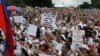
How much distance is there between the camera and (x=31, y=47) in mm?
15312

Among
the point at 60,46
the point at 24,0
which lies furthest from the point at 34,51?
the point at 24,0

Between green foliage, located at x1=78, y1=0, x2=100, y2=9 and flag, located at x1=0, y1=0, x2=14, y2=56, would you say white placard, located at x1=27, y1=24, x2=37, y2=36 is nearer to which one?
flag, located at x1=0, y1=0, x2=14, y2=56

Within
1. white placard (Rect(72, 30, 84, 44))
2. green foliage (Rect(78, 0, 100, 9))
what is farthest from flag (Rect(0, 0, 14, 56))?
green foliage (Rect(78, 0, 100, 9))

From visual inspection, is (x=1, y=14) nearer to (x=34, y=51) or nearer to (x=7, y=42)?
(x=7, y=42)

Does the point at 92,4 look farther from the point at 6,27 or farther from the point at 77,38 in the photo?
the point at 6,27

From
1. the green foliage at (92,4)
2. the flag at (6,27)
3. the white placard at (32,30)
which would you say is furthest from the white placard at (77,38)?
the green foliage at (92,4)

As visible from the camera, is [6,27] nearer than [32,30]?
Yes

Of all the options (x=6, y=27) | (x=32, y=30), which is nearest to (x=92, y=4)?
(x=32, y=30)

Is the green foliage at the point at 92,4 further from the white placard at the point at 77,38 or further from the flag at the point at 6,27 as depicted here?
the flag at the point at 6,27

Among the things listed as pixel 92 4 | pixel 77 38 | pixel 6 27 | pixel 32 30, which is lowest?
pixel 6 27

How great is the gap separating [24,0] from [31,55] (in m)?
77.8

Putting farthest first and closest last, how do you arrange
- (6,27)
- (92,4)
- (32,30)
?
(92,4) < (32,30) < (6,27)

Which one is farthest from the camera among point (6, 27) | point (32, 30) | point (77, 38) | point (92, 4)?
point (92, 4)

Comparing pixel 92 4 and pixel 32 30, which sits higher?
pixel 92 4
